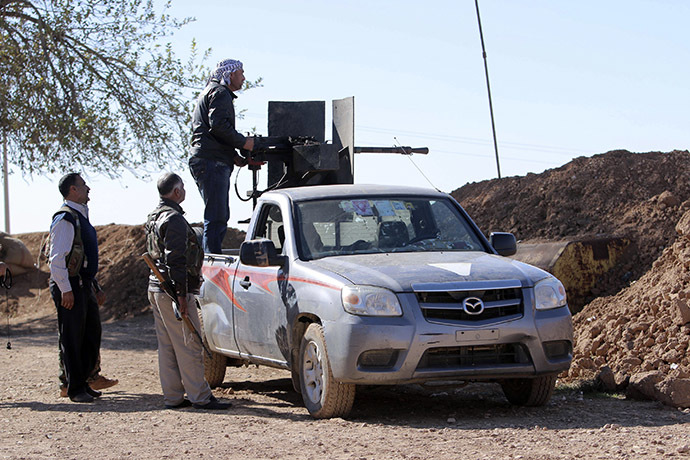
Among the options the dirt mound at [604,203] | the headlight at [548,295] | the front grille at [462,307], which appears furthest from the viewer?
the dirt mound at [604,203]

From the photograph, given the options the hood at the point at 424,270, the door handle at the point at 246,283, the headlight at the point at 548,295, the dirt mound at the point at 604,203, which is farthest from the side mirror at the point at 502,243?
the dirt mound at the point at 604,203

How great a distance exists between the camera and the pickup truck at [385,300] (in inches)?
289

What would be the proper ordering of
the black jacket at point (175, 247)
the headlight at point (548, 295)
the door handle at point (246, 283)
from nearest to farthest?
the headlight at point (548, 295) → the black jacket at point (175, 247) → the door handle at point (246, 283)

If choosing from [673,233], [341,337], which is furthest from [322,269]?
[673,233]

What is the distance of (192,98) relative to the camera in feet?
74.3

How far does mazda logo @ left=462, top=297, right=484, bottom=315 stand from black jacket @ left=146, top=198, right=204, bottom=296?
248 cm

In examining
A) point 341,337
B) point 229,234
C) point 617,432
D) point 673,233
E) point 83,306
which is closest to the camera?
point 617,432

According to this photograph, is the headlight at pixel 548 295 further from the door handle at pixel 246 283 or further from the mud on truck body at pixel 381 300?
the door handle at pixel 246 283

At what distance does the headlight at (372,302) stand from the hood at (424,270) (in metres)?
0.06

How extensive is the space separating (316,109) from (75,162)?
12.4 meters

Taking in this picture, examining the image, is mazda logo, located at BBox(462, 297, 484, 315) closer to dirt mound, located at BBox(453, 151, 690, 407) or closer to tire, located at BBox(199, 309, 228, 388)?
dirt mound, located at BBox(453, 151, 690, 407)

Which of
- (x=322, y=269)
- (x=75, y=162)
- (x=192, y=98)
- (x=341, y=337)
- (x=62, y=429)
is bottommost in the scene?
(x=62, y=429)

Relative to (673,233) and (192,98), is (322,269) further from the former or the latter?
(192,98)

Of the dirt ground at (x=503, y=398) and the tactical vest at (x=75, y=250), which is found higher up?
the tactical vest at (x=75, y=250)
